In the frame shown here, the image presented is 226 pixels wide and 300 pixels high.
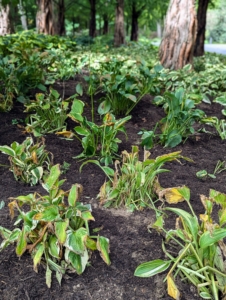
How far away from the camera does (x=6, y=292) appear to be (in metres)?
1.44

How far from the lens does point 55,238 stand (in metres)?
1.54

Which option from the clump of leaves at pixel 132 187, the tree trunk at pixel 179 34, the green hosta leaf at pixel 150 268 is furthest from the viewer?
the tree trunk at pixel 179 34

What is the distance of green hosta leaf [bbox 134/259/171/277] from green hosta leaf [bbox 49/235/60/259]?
0.36 meters

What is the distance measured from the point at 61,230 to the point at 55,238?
13 cm

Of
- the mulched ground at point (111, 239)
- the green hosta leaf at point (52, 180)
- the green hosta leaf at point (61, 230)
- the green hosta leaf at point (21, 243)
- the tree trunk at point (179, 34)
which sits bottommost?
the mulched ground at point (111, 239)

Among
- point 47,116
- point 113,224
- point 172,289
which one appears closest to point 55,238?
point 113,224

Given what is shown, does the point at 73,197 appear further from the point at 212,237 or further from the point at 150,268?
the point at 212,237

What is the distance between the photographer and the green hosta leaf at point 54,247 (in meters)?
1.48

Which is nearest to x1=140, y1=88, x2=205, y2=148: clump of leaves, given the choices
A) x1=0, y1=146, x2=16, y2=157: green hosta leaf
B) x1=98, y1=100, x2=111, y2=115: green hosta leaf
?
x1=98, y1=100, x2=111, y2=115: green hosta leaf

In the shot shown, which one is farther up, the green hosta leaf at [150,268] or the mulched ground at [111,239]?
the green hosta leaf at [150,268]

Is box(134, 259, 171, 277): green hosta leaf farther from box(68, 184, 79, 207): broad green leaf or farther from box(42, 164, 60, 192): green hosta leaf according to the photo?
box(42, 164, 60, 192): green hosta leaf

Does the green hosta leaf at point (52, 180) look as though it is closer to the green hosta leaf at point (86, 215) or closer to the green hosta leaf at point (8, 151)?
the green hosta leaf at point (86, 215)

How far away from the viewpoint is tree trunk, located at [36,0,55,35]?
882cm

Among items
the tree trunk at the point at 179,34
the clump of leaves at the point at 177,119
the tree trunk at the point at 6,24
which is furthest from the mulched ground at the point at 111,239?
the tree trunk at the point at 6,24
